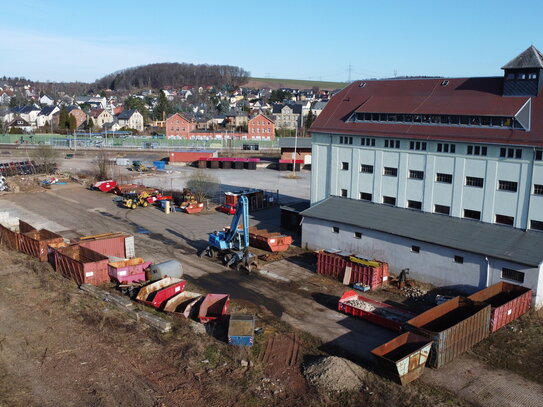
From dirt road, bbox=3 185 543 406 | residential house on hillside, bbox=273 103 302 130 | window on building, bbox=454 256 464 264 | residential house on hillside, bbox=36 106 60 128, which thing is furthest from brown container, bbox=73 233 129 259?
residential house on hillside, bbox=36 106 60 128

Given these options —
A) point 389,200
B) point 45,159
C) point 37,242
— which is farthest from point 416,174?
point 45,159

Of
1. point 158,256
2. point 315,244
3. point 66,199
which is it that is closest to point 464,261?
point 315,244

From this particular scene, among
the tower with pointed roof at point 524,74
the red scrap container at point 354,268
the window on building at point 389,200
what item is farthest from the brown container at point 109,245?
the tower with pointed roof at point 524,74

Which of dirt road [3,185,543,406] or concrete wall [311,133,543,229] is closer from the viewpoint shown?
dirt road [3,185,543,406]

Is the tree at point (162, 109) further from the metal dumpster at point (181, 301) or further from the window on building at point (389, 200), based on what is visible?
the metal dumpster at point (181, 301)

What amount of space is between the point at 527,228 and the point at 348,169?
12845 mm

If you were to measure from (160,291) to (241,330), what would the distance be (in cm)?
616

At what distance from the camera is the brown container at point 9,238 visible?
35.4m

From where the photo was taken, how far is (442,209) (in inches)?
1239

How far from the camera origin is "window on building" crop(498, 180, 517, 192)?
28250mm

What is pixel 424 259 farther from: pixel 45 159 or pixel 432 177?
pixel 45 159

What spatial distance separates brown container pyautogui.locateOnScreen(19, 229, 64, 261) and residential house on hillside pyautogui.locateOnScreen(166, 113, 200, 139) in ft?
284

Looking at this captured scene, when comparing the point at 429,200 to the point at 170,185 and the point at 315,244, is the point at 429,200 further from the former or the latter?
the point at 170,185

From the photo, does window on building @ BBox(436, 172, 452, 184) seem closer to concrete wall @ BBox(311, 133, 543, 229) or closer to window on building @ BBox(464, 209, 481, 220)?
concrete wall @ BBox(311, 133, 543, 229)
